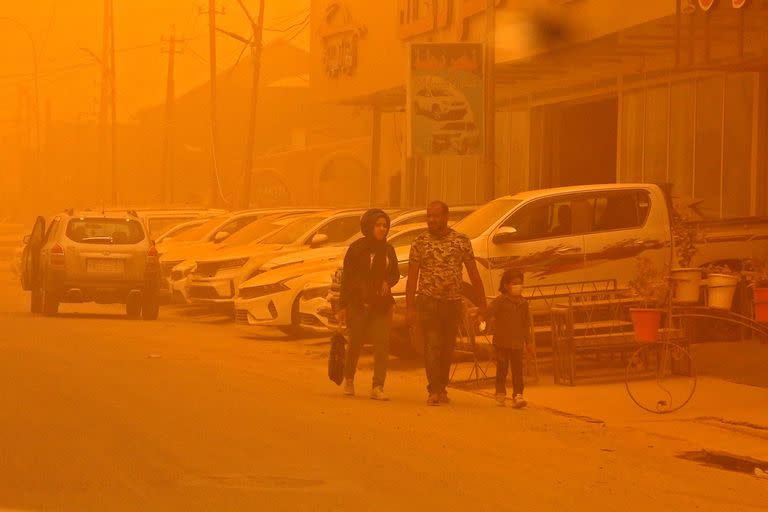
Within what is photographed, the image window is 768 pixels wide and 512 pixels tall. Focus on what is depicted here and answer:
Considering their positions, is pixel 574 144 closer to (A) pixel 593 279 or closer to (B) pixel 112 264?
(B) pixel 112 264

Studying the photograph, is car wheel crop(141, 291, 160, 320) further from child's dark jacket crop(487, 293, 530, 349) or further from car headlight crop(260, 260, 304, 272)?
child's dark jacket crop(487, 293, 530, 349)

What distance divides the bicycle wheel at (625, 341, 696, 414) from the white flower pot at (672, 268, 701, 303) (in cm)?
54

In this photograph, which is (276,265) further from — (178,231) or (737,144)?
(737,144)

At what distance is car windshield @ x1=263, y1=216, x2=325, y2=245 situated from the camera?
24109mm

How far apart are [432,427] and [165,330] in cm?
1044

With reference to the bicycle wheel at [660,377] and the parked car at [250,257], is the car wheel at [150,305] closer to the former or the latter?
the parked car at [250,257]

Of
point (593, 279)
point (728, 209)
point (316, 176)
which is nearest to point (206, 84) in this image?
point (316, 176)

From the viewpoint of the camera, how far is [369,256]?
45.6 ft

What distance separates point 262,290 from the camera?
20.5 meters

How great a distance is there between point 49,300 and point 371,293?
1138cm

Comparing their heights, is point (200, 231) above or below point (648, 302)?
above

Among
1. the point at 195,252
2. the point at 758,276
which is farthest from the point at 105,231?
the point at 758,276

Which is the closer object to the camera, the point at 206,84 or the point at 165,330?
the point at 165,330

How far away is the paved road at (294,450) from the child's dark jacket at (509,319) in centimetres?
61
